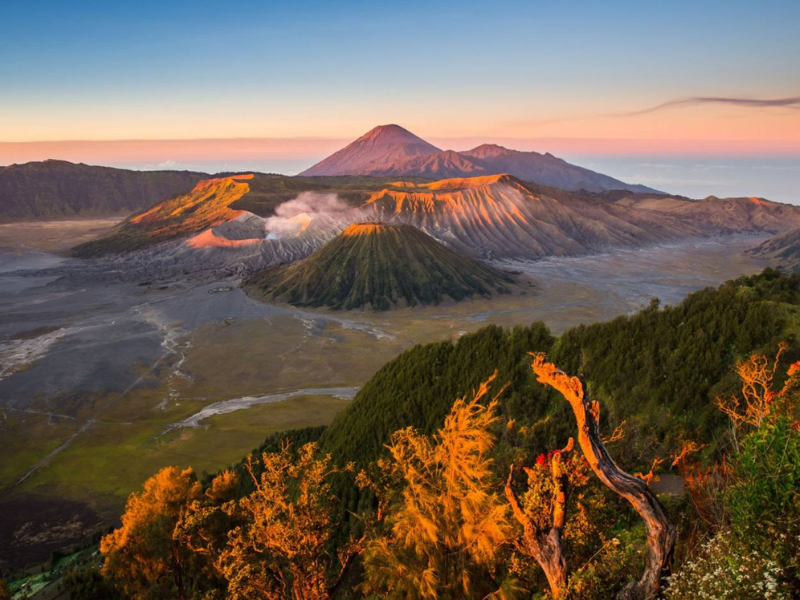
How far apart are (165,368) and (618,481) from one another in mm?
66643

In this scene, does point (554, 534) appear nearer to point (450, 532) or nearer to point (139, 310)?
point (450, 532)

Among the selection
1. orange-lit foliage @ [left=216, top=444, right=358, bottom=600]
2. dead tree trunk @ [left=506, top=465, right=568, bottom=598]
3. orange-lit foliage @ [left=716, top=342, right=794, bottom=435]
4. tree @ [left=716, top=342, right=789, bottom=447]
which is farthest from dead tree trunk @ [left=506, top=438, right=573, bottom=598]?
orange-lit foliage @ [left=216, top=444, right=358, bottom=600]

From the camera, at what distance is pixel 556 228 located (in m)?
177

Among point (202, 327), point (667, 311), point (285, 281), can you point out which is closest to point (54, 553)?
point (667, 311)

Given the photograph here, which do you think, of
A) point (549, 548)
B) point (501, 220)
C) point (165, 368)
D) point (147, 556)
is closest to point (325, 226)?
point (501, 220)

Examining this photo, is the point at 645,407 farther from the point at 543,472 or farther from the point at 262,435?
the point at 262,435

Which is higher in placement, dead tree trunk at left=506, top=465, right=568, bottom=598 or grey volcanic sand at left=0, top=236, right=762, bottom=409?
dead tree trunk at left=506, top=465, right=568, bottom=598

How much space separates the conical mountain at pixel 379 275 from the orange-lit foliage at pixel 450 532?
89784mm

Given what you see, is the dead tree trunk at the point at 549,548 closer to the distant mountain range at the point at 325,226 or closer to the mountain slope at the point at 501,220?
the distant mountain range at the point at 325,226

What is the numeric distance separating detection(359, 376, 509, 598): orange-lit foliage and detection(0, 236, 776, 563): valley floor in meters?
29.9

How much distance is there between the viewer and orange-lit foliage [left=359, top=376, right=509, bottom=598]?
10711 millimetres

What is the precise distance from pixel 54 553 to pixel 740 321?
140 feet

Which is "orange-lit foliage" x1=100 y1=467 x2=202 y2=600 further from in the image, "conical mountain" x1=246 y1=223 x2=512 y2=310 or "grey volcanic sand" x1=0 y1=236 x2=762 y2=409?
"conical mountain" x1=246 y1=223 x2=512 y2=310

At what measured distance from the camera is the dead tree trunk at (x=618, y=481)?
284 inches
